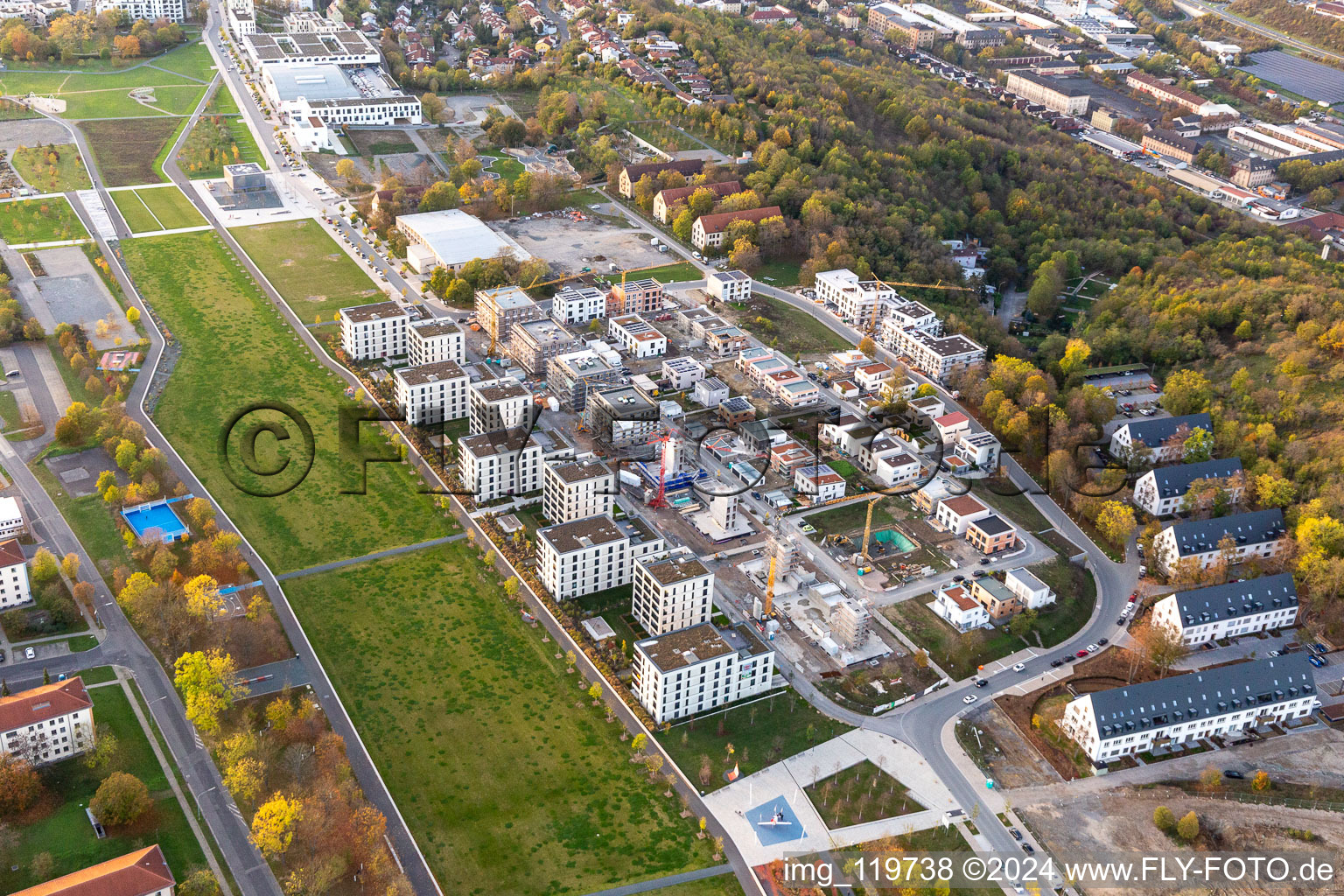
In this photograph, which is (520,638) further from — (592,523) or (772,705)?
(772,705)

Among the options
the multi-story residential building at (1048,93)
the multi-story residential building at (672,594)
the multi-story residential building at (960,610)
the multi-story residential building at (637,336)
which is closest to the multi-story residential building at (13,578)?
the multi-story residential building at (672,594)

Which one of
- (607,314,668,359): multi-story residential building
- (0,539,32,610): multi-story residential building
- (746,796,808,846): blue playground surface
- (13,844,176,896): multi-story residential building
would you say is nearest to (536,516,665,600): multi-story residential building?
(746,796,808,846): blue playground surface

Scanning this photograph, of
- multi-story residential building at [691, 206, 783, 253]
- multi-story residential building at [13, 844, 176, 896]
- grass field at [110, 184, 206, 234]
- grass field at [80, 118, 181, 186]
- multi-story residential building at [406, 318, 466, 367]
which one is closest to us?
multi-story residential building at [13, 844, 176, 896]

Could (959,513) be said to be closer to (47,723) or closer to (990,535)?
(990,535)

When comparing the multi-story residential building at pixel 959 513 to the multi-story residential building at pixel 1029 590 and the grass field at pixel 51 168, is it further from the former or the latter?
the grass field at pixel 51 168

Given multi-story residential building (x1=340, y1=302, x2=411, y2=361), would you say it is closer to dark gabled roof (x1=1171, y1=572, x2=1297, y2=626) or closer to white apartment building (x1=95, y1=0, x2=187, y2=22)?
dark gabled roof (x1=1171, y1=572, x2=1297, y2=626)
